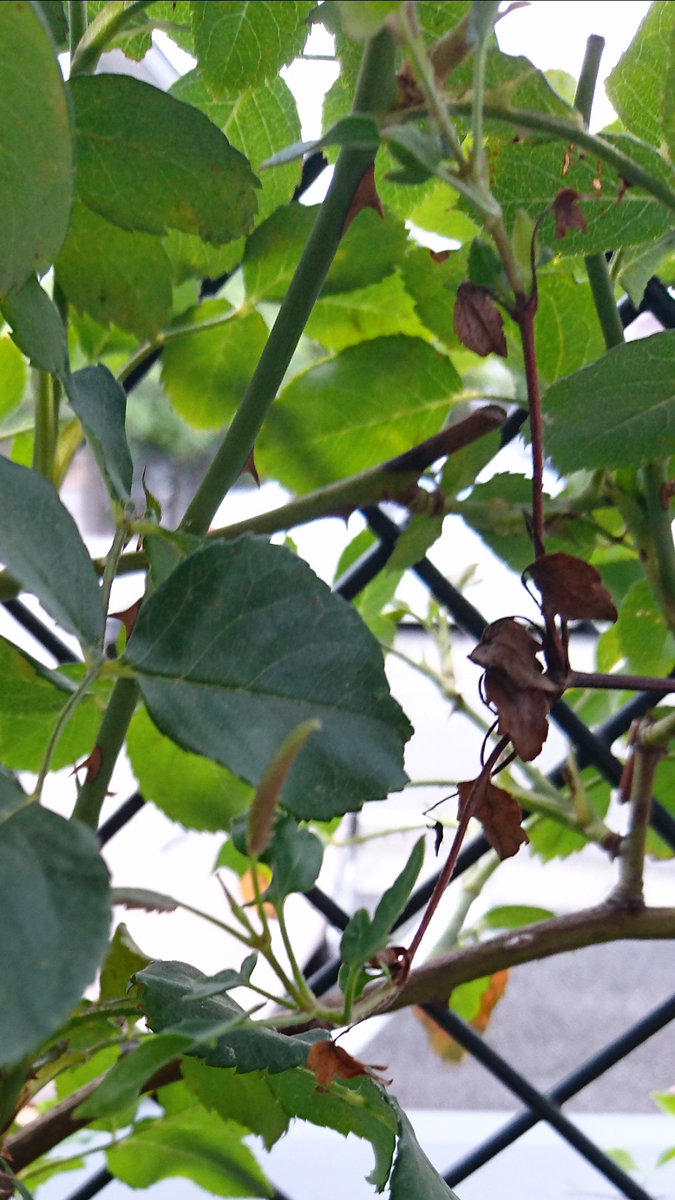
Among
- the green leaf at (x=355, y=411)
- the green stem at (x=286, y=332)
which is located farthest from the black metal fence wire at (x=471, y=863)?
the green stem at (x=286, y=332)

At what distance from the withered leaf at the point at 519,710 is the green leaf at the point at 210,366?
163 mm

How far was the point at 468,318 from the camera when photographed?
0.17m

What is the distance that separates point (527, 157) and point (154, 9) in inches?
4.5

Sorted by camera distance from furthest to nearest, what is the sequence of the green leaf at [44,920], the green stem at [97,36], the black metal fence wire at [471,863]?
1. the black metal fence wire at [471,863]
2. the green stem at [97,36]
3. the green leaf at [44,920]

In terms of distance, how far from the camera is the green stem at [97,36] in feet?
0.67

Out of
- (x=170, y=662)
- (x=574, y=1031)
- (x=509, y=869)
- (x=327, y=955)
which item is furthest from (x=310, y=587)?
(x=574, y=1031)

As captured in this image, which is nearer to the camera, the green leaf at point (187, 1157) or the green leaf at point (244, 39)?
the green leaf at point (244, 39)

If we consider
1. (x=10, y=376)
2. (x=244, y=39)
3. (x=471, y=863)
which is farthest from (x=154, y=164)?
(x=471, y=863)

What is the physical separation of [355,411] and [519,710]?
0.15 meters

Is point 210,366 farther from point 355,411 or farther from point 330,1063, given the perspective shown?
point 330,1063

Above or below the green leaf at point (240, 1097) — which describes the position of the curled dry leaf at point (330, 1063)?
below

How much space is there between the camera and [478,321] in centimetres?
17

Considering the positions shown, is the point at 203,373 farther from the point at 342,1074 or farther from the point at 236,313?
the point at 342,1074

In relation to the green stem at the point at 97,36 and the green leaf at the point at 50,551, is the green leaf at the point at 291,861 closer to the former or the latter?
the green leaf at the point at 50,551
